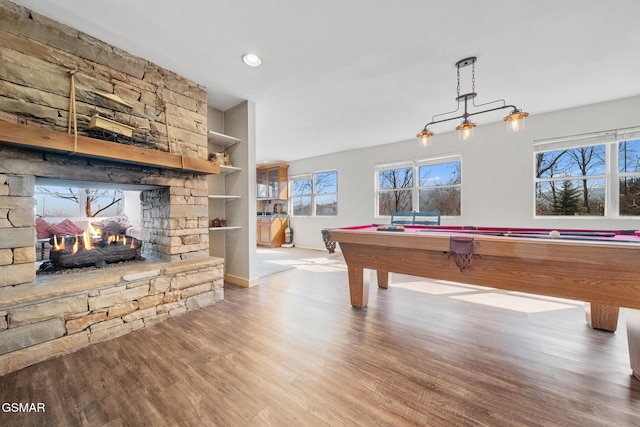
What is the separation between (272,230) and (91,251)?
4.84 metres

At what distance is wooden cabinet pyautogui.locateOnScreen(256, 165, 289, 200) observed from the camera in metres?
7.14

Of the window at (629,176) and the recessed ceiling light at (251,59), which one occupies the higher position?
the recessed ceiling light at (251,59)

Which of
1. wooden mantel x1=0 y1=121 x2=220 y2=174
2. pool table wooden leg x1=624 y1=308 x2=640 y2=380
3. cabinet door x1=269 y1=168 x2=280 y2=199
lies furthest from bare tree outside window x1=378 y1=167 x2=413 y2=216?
wooden mantel x1=0 y1=121 x2=220 y2=174

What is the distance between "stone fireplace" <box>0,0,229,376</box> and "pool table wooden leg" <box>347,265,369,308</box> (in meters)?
1.55

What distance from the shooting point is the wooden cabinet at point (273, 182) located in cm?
714

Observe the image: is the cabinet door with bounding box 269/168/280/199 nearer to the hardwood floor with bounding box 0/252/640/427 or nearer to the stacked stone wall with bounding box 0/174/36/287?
the hardwood floor with bounding box 0/252/640/427

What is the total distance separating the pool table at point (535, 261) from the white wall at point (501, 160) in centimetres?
232

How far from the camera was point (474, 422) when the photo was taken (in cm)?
114

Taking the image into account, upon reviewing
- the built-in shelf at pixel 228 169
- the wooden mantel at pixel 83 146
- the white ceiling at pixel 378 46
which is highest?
the white ceiling at pixel 378 46

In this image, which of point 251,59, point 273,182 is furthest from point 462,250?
point 273,182

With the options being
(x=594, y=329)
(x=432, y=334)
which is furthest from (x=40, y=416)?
(x=594, y=329)

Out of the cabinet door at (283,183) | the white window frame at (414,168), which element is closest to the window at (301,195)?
the cabinet door at (283,183)

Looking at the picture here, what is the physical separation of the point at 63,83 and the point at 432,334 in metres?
3.77

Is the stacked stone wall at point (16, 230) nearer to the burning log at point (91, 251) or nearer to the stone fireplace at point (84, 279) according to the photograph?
the stone fireplace at point (84, 279)
